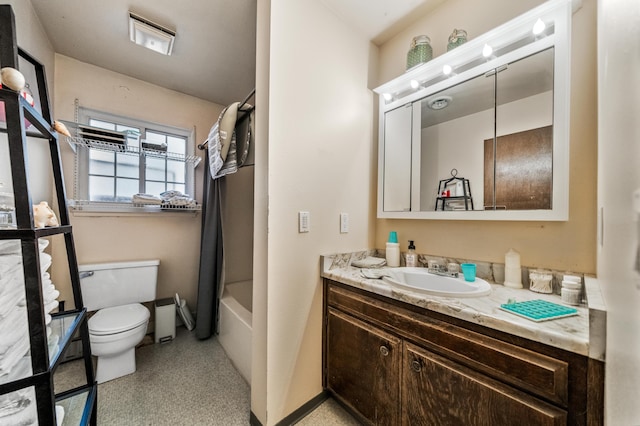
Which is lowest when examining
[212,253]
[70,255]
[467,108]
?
[212,253]

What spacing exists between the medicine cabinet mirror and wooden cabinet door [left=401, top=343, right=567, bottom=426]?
0.77 m

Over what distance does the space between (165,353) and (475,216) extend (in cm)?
257

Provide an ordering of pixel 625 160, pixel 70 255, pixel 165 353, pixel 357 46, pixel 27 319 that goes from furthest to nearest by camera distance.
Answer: pixel 165 353, pixel 357 46, pixel 70 255, pixel 27 319, pixel 625 160

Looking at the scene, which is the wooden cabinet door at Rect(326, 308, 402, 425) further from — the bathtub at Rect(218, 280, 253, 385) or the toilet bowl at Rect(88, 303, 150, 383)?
the toilet bowl at Rect(88, 303, 150, 383)

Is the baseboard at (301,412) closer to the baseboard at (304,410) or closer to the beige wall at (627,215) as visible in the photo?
the baseboard at (304,410)

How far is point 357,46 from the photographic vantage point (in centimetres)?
169

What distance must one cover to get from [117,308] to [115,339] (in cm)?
39

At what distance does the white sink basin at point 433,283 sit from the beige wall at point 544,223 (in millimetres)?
224

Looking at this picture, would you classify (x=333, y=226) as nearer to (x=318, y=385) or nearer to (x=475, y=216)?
(x=475, y=216)

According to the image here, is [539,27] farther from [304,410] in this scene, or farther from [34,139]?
[34,139]

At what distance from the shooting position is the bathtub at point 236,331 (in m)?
1.66

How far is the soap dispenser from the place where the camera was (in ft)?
5.05

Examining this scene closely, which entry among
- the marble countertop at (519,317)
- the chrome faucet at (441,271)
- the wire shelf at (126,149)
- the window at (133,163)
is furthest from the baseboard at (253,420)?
the wire shelf at (126,149)

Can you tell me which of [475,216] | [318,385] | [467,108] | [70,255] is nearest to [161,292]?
[70,255]
